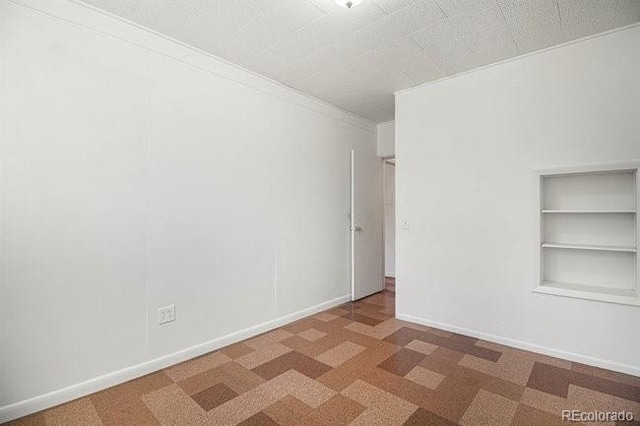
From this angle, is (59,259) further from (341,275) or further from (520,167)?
(520,167)

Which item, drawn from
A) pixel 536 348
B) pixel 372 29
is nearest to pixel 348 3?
pixel 372 29

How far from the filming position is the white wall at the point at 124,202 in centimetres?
194

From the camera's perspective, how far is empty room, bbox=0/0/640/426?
1.99 meters

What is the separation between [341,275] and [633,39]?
3.62m

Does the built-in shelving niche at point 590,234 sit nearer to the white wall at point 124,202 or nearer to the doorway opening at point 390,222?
the white wall at point 124,202

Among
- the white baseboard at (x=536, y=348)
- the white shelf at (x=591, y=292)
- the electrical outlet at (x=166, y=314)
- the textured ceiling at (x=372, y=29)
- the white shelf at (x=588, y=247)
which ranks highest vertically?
the textured ceiling at (x=372, y=29)

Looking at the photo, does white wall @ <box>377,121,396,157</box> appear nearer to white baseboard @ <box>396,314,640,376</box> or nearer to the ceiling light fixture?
white baseboard @ <box>396,314,640,376</box>

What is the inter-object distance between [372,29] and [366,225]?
2.78 metres

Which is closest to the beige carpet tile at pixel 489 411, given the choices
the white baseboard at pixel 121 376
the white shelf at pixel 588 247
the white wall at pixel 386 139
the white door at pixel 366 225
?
the white shelf at pixel 588 247

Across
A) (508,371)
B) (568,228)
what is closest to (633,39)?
(568,228)

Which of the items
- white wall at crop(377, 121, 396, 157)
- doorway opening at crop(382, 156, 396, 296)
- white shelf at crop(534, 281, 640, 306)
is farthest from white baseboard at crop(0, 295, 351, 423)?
doorway opening at crop(382, 156, 396, 296)

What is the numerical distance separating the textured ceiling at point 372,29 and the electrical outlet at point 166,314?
222 centimetres

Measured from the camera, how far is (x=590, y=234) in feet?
8.83

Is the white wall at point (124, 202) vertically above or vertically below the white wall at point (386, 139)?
below
